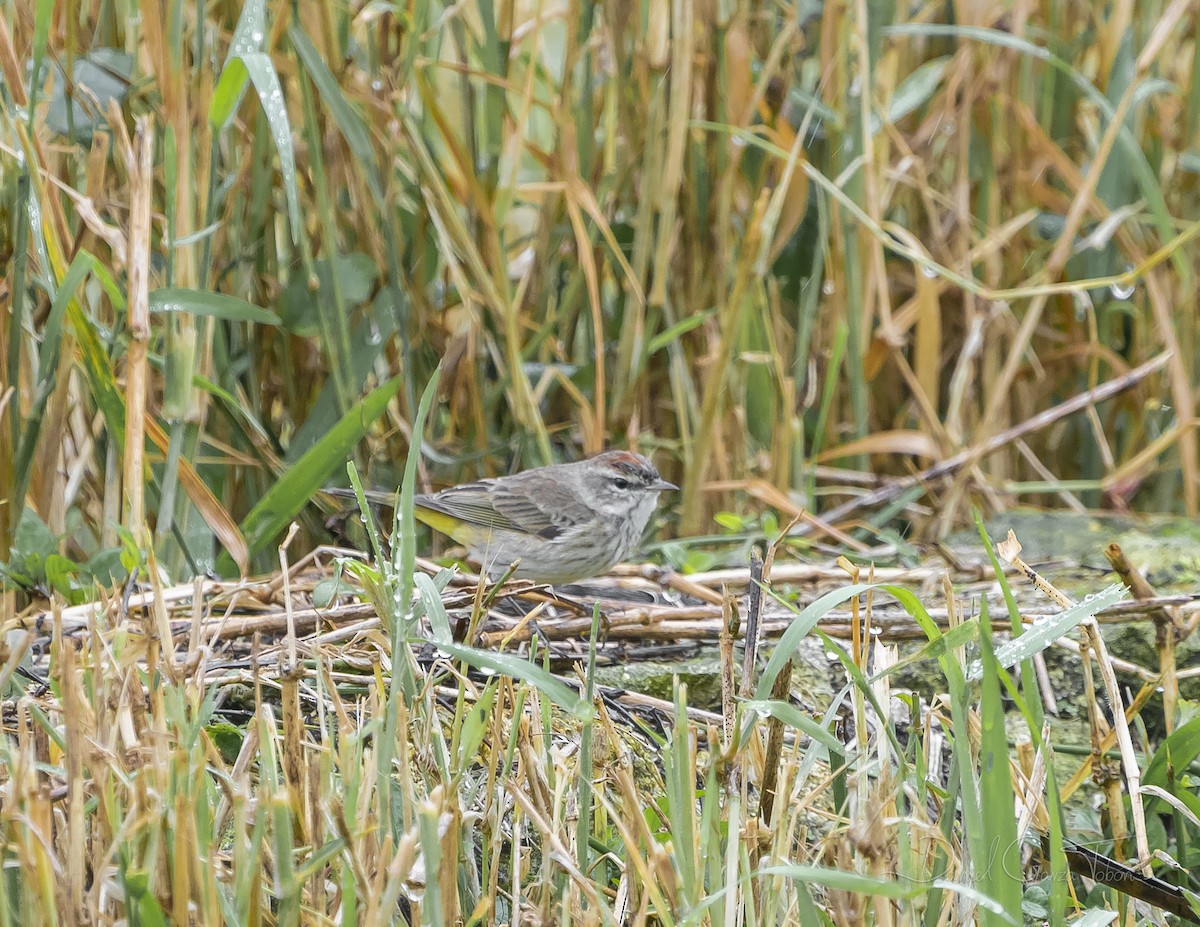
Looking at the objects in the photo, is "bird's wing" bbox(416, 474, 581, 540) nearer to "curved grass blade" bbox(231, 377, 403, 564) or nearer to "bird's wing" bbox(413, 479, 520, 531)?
"bird's wing" bbox(413, 479, 520, 531)

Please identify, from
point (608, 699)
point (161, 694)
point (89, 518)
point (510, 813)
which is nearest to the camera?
point (161, 694)

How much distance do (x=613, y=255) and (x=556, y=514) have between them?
2.76 ft

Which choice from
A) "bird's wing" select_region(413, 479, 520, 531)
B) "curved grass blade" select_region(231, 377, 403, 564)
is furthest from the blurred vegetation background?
"bird's wing" select_region(413, 479, 520, 531)

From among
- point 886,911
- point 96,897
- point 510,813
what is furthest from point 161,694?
point 886,911

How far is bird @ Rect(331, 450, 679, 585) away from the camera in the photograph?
384 centimetres

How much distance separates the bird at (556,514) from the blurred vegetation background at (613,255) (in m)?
0.14

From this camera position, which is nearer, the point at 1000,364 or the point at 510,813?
the point at 510,813

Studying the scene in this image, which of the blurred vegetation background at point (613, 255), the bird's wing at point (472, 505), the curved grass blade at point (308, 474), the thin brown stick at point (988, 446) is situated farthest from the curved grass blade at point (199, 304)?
the thin brown stick at point (988, 446)

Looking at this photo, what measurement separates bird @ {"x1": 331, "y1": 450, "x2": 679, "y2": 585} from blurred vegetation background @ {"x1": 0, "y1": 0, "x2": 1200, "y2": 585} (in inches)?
5.4

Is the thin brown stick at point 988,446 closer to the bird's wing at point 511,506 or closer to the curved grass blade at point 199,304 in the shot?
the bird's wing at point 511,506

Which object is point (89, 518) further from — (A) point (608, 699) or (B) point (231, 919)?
(B) point (231, 919)

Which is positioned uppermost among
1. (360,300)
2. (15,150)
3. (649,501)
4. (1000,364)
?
(15,150)

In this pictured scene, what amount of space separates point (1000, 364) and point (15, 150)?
3289 mm

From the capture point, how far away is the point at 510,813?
2080 mm
